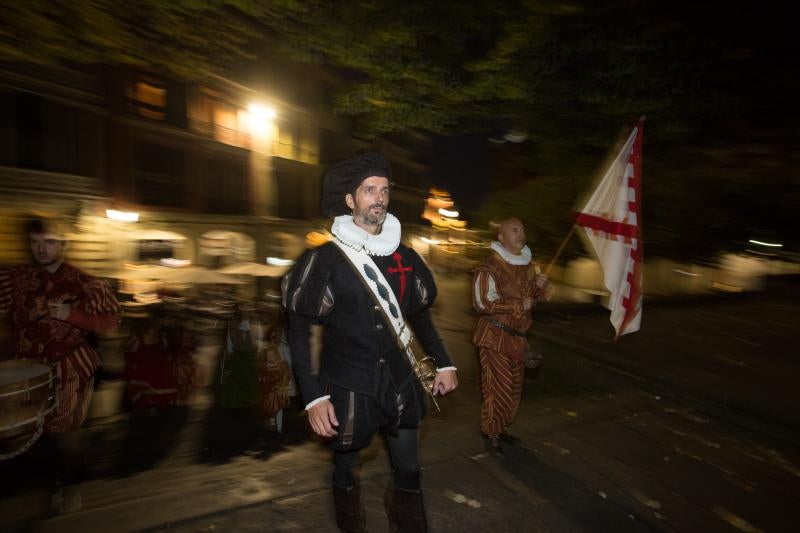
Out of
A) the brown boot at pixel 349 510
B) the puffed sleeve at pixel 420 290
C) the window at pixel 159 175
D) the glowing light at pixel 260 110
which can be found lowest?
the brown boot at pixel 349 510

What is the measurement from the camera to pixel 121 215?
622 inches

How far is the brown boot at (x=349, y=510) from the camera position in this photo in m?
2.34

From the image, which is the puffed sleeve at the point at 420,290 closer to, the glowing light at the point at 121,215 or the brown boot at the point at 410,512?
the brown boot at the point at 410,512

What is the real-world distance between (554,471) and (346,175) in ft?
9.67

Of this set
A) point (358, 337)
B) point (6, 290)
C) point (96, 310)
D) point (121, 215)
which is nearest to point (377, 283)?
point (358, 337)

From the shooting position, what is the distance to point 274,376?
15.0 ft

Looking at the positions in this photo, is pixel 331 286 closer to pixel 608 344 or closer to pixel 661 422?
pixel 661 422

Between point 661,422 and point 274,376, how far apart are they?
4.38m

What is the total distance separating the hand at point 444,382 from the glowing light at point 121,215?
56.3ft

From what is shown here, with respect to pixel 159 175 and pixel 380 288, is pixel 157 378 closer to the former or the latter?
pixel 380 288

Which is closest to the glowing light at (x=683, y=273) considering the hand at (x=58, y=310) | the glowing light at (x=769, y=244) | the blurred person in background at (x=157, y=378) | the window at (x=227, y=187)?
the glowing light at (x=769, y=244)

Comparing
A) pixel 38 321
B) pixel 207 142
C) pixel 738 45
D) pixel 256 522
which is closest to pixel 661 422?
pixel 738 45

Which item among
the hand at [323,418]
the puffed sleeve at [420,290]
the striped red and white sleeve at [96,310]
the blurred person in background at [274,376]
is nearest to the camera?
the hand at [323,418]

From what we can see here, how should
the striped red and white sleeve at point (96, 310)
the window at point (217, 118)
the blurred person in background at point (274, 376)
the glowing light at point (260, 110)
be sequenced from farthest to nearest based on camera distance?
the glowing light at point (260, 110) < the window at point (217, 118) < the blurred person in background at point (274, 376) < the striped red and white sleeve at point (96, 310)
